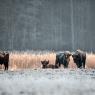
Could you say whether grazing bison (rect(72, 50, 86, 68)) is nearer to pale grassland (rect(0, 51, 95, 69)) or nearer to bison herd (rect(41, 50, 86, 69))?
bison herd (rect(41, 50, 86, 69))

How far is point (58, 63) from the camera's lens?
62.5 ft

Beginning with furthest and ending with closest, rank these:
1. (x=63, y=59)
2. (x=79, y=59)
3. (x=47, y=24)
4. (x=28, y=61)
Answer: (x=47, y=24) → (x=63, y=59) → (x=79, y=59) → (x=28, y=61)

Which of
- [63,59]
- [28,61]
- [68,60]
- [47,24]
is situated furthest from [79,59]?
[47,24]

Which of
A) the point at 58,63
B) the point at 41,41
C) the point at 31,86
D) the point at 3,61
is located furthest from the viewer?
the point at 41,41

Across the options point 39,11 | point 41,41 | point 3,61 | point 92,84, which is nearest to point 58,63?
point 3,61

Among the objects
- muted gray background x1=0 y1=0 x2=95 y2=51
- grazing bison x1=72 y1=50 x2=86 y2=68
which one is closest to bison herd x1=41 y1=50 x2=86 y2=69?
grazing bison x1=72 y1=50 x2=86 y2=68

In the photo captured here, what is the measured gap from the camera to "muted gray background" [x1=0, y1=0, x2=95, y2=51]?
43875 mm

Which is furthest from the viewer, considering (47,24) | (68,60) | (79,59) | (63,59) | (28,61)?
(47,24)

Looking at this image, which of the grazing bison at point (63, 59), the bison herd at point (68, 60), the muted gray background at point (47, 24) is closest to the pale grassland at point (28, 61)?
the bison herd at point (68, 60)

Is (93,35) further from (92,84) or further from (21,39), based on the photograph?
(92,84)

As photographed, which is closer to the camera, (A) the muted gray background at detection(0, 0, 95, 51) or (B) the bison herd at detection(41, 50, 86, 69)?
(B) the bison herd at detection(41, 50, 86, 69)

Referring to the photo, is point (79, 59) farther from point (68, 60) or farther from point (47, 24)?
point (47, 24)

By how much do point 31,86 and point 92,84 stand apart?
3.11 feet

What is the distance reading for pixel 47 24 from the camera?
153 feet
